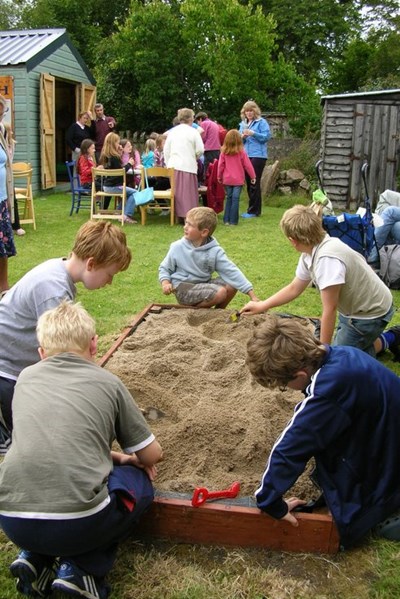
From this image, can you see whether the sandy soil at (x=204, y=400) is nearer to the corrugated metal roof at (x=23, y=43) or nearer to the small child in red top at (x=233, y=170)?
the small child in red top at (x=233, y=170)

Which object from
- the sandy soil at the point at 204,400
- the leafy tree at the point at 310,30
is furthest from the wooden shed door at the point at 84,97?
the leafy tree at the point at 310,30

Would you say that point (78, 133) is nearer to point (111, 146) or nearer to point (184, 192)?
point (111, 146)

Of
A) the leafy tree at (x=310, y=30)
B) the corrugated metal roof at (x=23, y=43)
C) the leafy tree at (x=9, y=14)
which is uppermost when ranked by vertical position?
the leafy tree at (x=9, y=14)

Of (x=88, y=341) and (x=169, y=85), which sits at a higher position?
(x=169, y=85)

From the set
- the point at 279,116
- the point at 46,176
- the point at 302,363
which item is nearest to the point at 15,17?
the point at 279,116

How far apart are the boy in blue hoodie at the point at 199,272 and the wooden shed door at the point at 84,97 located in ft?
38.8

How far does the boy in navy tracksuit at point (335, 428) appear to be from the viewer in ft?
7.55

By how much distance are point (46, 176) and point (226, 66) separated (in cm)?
749

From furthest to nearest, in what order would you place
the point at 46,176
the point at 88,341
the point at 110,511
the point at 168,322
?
1. the point at 46,176
2. the point at 168,322
3. the point at 88,341
4. the point at 110,511

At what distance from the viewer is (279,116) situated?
1864 cm

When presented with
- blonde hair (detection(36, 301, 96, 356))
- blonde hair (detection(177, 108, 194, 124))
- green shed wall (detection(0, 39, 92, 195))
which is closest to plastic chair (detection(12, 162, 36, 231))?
blonde hair (detection(177, 108, 194, 124))

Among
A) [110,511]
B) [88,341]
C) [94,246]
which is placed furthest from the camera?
[94,246]

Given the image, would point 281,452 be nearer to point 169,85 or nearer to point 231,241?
point 231,241

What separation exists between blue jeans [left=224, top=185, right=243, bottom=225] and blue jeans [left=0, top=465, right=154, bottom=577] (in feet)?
26.7
